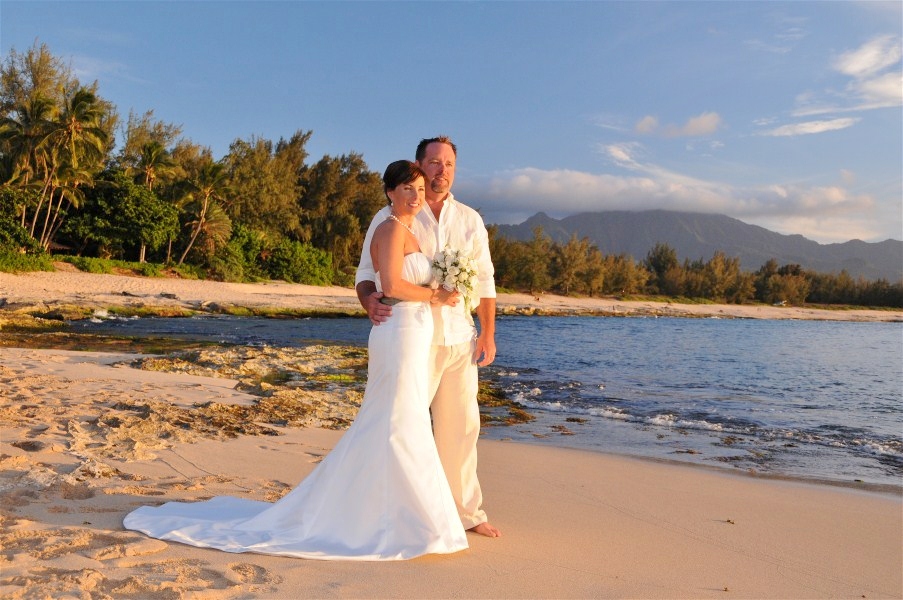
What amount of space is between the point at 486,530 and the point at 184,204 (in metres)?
39.2

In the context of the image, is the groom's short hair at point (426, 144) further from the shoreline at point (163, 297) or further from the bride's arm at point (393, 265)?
the shoreline at point (163, 297)

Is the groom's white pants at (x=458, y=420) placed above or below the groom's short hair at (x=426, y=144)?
below

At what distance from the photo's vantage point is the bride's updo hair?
3758mm

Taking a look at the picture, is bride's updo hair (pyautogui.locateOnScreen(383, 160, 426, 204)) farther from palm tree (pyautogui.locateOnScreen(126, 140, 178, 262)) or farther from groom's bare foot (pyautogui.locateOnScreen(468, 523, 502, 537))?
palm tree (pyautogui.locateOnScreen(126, 140, 178, 262))

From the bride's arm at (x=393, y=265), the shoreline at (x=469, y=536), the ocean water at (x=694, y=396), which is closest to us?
the shoreline at (x=469, y=536)

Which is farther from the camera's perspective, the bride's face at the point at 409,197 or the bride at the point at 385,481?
the bride's face at the point at 409,197

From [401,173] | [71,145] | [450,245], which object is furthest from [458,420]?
[71,145]

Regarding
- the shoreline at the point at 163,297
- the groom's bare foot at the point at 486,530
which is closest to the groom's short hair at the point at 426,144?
the groom's bare foot at the point at 486,530

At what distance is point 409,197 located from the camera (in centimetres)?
→ 378

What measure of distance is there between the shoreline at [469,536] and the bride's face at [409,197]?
1.82 metres

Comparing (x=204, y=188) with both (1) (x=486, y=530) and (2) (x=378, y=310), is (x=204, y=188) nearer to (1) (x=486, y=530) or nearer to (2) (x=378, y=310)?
(2) (x=378, y=310)

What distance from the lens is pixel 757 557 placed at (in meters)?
3.97

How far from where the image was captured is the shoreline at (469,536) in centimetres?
312

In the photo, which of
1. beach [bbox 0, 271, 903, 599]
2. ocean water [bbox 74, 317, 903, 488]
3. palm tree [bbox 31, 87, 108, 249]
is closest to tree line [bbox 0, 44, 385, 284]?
palm tree [bbox 31, 87, 108, 249]
